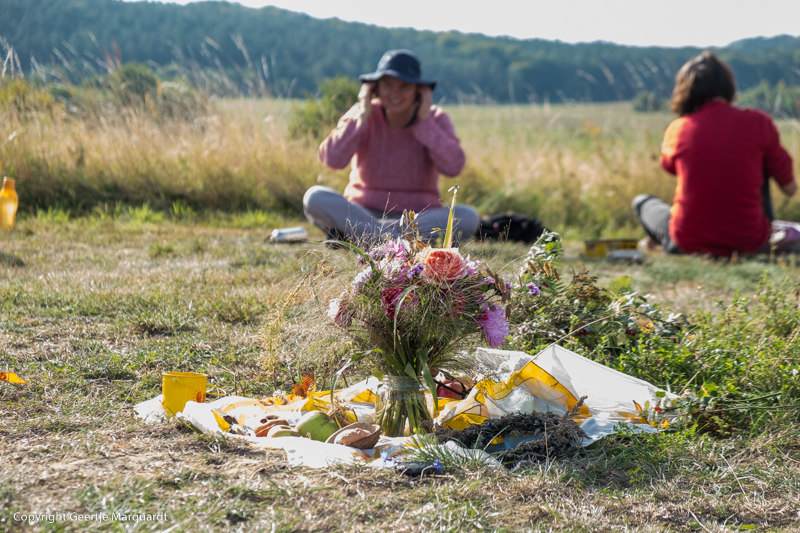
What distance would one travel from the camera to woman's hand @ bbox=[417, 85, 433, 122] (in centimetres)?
511

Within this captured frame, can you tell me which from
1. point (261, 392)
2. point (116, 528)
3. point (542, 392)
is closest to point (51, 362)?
point (261, 392)

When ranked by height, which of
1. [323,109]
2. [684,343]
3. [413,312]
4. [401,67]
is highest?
[401,67]

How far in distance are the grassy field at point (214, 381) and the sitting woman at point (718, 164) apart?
1.43 ft

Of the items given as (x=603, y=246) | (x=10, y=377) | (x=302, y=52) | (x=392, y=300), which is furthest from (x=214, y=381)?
(x=302, y=52)

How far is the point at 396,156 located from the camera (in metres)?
5.30

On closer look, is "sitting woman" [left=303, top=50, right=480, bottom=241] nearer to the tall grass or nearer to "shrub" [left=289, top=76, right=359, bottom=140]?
the tall grass

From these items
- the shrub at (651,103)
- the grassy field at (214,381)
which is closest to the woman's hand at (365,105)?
Answer: the grassy field at (214,381)

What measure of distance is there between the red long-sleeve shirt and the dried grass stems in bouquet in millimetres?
4303

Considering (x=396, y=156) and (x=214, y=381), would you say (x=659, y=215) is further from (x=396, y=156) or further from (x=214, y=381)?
(x=214, y=381)

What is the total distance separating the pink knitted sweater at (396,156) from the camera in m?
5.19

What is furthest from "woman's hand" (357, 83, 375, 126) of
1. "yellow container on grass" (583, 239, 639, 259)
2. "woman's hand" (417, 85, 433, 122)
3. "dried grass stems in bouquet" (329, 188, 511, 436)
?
"dried grass stems in bouquet" (329, 188, 511, 436)

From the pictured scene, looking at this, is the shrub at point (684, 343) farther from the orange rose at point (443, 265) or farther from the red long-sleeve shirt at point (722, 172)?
the red long-sleeve shirt at point (722, 172)

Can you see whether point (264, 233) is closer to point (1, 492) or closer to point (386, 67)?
point (386, 67)

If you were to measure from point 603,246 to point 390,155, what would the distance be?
82.7 inches
